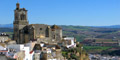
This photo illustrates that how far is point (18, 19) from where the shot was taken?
64312mm

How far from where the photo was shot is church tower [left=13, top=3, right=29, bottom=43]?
2530 inches

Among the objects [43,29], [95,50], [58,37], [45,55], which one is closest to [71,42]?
[58,37]

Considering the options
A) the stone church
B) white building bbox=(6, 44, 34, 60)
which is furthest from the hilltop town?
white building bbox=(6, 44, 34, 60)

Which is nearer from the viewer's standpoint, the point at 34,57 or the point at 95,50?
the point at 34,57

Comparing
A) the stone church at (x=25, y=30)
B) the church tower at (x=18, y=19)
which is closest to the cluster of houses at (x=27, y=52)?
the stone church at (x=25, y=30)

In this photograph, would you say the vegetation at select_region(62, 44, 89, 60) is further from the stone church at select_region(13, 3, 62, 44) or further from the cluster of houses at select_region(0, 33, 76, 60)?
the stone church at select_region(13, 3, 62, 44)

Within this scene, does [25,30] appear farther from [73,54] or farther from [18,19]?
[73,54]

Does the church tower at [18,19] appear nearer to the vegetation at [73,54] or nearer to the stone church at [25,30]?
the stone church at [25,30]

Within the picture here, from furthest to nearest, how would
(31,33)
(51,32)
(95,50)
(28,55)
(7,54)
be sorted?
(95,50)
(51,32)
(31,33)
(28,55)
(7,54)

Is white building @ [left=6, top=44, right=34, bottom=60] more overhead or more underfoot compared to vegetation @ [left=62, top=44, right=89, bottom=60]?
more overhead

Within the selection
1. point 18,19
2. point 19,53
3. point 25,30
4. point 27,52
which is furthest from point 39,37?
point 19,53

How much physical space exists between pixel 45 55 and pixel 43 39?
16315mm

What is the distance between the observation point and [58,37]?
228ft

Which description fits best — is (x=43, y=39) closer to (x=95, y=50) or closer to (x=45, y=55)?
(x=45, y=55)
